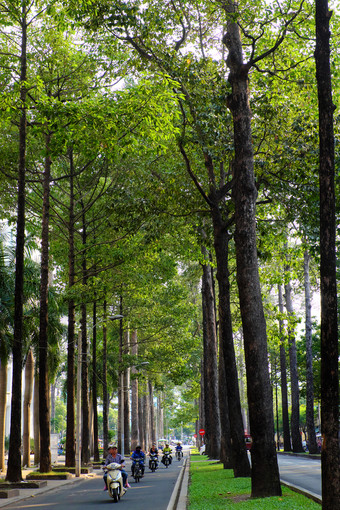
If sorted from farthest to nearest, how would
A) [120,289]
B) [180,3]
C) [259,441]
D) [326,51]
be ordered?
→ 1. [120,289]
2. [180,3]
3. [259,441]
4. [326,51]

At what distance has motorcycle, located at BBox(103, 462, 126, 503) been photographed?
52.7 feet

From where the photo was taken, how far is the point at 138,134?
15.7 meters

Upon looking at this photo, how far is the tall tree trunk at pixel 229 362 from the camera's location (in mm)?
17938

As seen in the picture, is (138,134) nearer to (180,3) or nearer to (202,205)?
(180,3)

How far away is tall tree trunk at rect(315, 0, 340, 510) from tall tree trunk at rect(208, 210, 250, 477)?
1062 centimetres

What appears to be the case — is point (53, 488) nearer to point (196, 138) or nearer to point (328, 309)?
point (196, 138)

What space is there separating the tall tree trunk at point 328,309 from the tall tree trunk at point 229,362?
34.8 feet

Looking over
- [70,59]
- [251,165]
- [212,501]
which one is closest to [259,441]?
[212,501]

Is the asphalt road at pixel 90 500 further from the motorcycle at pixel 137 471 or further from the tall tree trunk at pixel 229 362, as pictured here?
the motorcycle at pixel 137 471

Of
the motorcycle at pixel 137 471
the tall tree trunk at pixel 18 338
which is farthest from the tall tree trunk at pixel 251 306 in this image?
the motorcycle at pixel 137 471

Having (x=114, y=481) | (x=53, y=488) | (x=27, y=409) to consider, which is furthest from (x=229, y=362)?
(x=27, y=409)

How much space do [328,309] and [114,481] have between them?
10.8 meters

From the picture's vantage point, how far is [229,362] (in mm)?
18562

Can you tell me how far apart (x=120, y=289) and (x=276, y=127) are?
1459 centimetres
